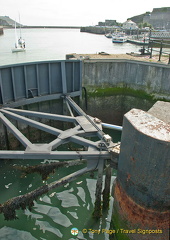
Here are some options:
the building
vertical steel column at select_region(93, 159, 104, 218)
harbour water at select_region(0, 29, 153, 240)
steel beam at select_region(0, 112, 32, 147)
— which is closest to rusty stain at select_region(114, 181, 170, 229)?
vertical steel column at select_region(93, 159, 104, 218)

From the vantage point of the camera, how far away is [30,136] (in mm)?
14156

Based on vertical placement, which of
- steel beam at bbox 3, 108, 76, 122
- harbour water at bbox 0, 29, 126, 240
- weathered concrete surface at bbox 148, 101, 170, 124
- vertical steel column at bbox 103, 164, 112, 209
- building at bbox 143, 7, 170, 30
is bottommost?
harbour water at bbox 0, 29, 126, 240

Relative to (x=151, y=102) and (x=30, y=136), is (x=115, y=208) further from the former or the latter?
(x=151, y=102)

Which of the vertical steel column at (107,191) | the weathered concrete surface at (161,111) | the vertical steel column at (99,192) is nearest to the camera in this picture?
the weathered concrete surface at (161,111)

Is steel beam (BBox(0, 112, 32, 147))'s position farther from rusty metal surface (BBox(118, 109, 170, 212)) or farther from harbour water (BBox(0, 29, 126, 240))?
rusty metal surface (BBox(118, 109, 170, 212))

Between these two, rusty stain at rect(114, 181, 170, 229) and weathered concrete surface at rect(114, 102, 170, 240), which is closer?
weathered concrete surface at rect(114, 102, 170, 240)

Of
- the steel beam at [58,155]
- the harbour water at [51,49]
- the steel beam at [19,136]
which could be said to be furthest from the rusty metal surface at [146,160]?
the harbour water at [51,49]

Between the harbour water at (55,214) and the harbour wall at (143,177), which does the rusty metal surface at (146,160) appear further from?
the harbour water at (55,214)

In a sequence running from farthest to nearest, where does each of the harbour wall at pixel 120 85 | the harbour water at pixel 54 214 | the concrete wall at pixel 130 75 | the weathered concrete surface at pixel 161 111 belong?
1. the harbour wall at pixel 120 85
2. the concrete wall at pixel 130 75
3. the harbour water at pixel 54 214
4. the weathered concrete surface at pixel 161 111

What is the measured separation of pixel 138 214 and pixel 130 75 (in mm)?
11447

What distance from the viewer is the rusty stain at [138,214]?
6.01 meters

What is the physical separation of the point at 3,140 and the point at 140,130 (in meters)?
9.82

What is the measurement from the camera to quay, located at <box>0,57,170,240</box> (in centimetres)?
566

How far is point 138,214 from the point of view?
628 centimetres
